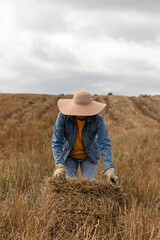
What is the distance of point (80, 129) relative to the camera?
296cm

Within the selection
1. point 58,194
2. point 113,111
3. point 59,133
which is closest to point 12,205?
point 58,194

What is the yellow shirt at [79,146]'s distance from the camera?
116 inches

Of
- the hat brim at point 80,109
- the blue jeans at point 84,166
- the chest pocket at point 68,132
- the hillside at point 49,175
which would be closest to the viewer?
the hillside at point 49,175

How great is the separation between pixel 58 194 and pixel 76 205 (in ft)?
0.68

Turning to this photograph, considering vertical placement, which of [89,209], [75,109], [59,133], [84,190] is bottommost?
[89,209]

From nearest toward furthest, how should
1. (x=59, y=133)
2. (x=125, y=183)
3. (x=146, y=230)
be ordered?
(x=146, y=230) → (x=59, y=133) → (x=125, y=183)

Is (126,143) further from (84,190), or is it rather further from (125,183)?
(84,190)

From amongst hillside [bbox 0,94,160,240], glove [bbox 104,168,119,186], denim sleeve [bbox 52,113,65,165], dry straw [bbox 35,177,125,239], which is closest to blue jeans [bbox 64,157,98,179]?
hillside [bbox 0,94,160,240]

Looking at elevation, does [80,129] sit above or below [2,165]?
above

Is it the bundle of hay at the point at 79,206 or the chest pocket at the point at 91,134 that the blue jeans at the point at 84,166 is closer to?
the chest pocket at the point at 91,134

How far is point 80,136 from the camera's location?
300 cm

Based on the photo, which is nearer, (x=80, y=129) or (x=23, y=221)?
(x=23, y=221)

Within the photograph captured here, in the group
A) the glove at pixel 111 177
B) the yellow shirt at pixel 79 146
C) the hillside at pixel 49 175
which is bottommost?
the hillside at pixel 49 175

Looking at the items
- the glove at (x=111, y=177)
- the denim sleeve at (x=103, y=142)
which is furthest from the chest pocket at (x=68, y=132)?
the glove at (x=111, y=177)
